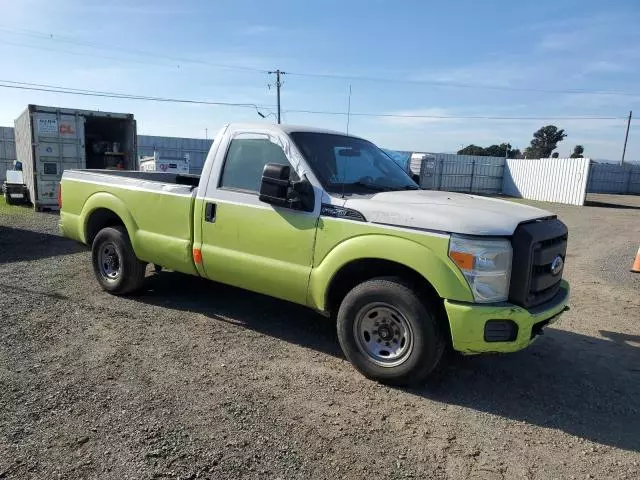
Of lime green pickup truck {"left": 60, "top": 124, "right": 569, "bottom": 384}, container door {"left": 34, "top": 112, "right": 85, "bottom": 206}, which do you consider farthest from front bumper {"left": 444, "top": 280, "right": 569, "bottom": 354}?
container door {"left": 34, "top": 112, "right": 85, "bottom": 206}

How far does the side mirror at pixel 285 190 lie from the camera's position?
166 inches

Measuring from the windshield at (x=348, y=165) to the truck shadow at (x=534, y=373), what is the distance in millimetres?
1581

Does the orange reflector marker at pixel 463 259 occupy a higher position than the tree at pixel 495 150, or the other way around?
the tree at pixel 495 150

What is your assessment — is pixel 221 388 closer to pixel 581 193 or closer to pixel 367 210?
pixel 367 210

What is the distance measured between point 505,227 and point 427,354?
1096 millimetres

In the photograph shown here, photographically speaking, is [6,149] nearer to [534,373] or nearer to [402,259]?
[402,259]

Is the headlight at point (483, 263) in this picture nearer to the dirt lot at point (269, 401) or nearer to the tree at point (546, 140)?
the dirt lot at point (269, 401)

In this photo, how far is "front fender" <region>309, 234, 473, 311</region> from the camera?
3.66 m

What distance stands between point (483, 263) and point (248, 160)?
2.44 m

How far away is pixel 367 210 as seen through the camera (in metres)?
4.05

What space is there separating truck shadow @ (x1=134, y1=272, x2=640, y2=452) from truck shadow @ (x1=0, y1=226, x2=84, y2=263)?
348 centimetres

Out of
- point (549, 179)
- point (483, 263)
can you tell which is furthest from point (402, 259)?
point (549, 179)

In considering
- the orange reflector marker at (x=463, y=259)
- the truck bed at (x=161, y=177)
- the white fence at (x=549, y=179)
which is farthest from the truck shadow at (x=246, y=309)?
the white fence at (x=549, y=179)

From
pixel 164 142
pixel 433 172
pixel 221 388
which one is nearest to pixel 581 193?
pixel 433 172
